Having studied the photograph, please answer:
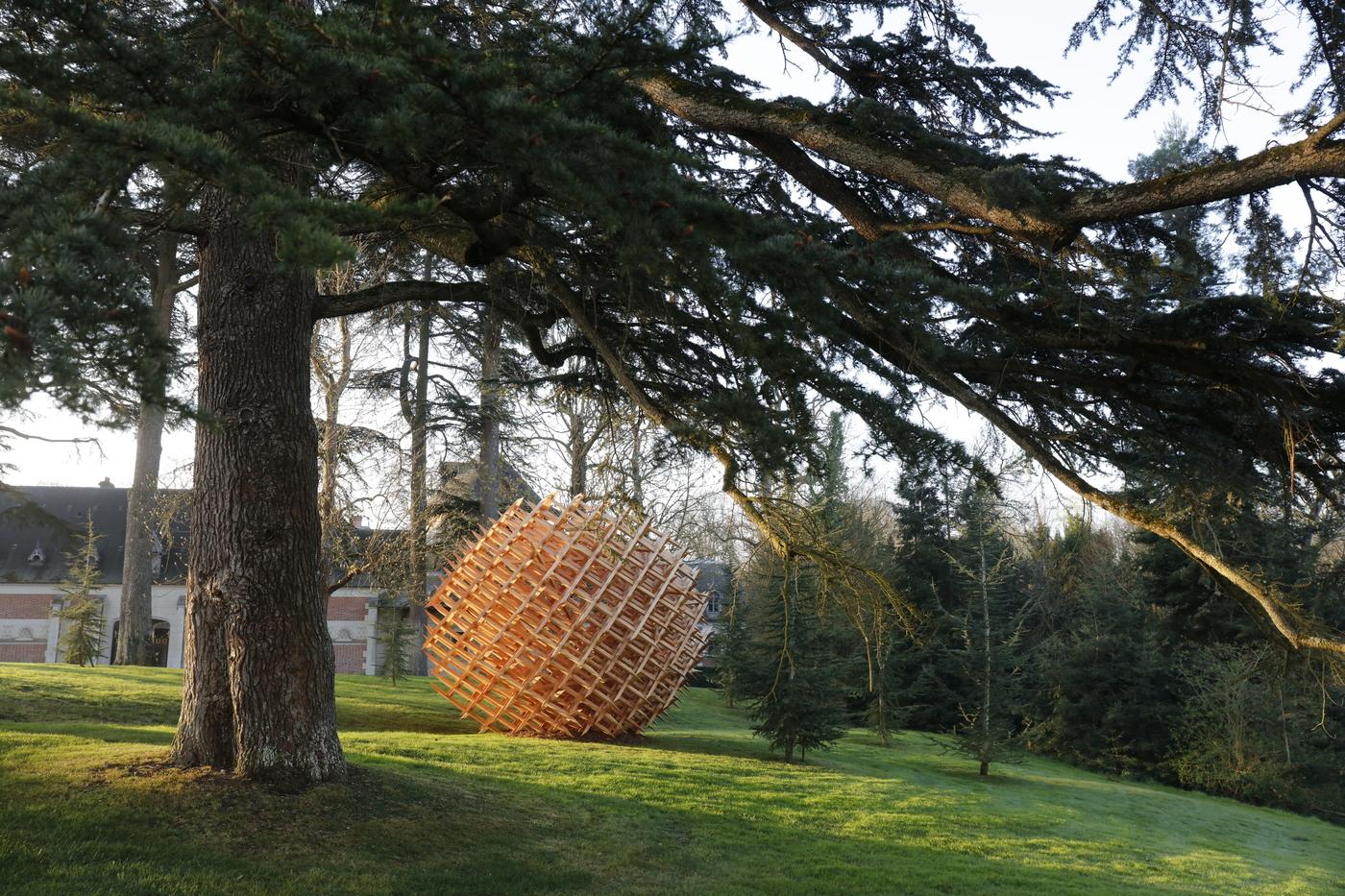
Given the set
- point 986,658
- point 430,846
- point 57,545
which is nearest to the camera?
point 430,846

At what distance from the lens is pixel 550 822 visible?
757 cm

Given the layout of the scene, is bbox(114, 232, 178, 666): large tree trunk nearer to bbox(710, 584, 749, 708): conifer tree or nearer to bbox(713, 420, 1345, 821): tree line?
bbox(710, 584, 749, 708): conifer tree

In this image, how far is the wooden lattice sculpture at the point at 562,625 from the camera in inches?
Answer: 463

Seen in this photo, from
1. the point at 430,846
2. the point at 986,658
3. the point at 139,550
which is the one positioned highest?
the point at 139,550

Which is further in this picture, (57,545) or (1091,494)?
(57,545)

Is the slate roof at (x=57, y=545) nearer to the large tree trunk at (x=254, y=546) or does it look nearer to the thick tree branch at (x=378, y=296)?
the thick tree branch at (x=378, y=296)

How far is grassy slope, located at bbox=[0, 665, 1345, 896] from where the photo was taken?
5.47 m

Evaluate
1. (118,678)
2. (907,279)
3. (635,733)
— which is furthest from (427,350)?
(907,279)

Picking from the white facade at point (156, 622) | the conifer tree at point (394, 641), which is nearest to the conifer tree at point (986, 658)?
the conifer tree at point (394, 641)

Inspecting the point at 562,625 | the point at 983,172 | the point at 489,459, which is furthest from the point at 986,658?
the point at 983,172

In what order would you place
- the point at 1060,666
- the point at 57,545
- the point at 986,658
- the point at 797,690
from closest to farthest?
1. the point at 797,690
2. the point at 986,658
3. the point at 1060,666
4. the point at 57,545

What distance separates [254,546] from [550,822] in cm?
313

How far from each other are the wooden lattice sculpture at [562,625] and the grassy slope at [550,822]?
2.37 ft

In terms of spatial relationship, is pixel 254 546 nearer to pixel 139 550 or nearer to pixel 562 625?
pixel 562 625
